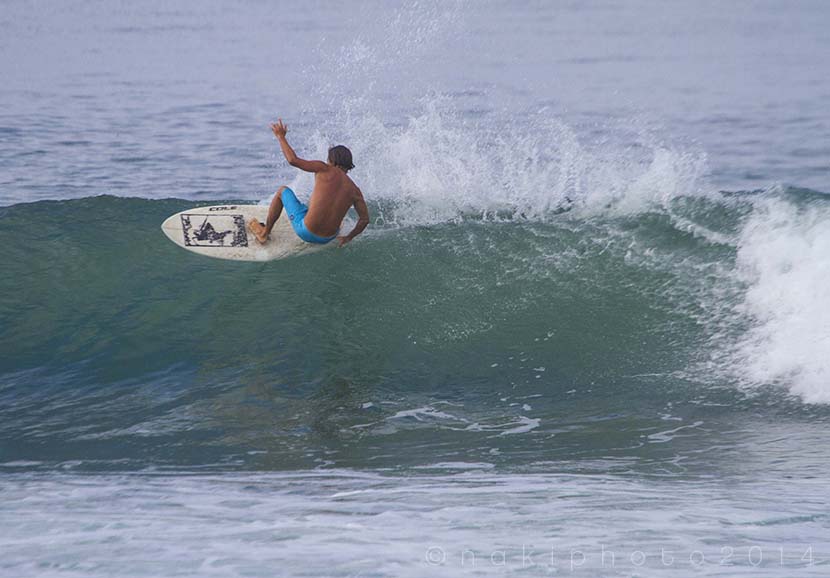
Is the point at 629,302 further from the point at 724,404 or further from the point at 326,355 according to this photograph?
the point at 326,355

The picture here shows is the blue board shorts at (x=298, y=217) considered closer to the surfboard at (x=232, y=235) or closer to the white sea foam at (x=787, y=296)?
the surfboard at (x=232, y=235)

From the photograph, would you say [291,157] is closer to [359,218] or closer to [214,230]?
[359,218]

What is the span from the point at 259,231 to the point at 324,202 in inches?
36.8

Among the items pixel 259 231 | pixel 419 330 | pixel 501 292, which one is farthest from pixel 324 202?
pixel 501 292

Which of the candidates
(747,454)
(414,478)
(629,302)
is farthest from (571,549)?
(629,302)

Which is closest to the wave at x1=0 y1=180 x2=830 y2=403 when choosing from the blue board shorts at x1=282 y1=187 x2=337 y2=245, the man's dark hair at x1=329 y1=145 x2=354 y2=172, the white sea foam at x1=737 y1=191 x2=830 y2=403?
the white sea foam at x1=737 y1=191 x2=830 y2=403

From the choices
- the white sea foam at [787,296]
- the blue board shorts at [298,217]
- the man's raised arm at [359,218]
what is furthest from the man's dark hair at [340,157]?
the white sea foam at [787,296]

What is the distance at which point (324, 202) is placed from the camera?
8.42m

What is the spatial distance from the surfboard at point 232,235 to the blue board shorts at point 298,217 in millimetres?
363

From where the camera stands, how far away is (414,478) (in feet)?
18.5

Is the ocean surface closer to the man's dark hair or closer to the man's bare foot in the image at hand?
the man's bare foot

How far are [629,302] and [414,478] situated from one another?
11.7 feet

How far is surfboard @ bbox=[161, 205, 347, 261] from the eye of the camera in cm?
916

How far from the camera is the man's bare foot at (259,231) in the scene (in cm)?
905
